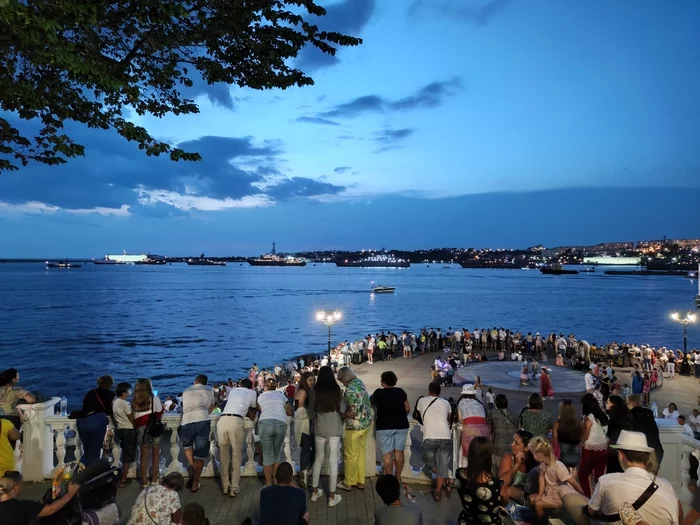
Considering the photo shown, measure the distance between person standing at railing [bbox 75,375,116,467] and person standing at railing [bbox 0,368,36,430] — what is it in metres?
0.90

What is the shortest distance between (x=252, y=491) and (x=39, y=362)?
142ft

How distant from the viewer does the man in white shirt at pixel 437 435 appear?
21.4ft

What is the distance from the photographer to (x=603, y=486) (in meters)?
3.94

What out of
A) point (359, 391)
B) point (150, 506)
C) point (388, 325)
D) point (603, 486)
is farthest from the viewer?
point (388, 325)

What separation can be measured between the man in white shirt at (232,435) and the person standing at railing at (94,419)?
1.52m

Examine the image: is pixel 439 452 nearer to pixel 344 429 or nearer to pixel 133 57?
pixel 344 429

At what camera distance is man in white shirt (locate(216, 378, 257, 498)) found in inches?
256

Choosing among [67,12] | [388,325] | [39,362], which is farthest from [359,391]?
[388,325]

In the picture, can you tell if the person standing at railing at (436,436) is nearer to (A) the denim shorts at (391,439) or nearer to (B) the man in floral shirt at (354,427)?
(A) the denim shorts at (391,439)

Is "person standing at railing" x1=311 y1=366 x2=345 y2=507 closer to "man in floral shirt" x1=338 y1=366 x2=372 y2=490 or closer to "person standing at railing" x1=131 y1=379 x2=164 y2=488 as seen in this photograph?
"man in floral shirt" x1=338 y1=366 x2=372 y2=490

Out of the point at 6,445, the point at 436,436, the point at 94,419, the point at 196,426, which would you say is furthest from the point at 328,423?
the point at 6,445

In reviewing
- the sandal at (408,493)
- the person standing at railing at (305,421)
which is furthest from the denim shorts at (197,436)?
the sandal at (408,493)

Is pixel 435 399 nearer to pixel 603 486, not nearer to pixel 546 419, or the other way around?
pixel 546 419

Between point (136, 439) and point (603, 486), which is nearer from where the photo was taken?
point (603, 486)
